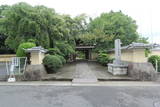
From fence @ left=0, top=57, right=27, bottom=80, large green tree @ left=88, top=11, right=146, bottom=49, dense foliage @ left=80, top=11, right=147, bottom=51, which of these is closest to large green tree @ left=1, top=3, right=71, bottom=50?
fence @ left=0, top=57, right=27, bottom=80

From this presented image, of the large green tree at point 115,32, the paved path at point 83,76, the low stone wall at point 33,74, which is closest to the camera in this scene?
the paved path at point 83,76

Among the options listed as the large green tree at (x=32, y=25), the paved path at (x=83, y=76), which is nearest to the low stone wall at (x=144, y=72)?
the paved path at (x=83, y=76)

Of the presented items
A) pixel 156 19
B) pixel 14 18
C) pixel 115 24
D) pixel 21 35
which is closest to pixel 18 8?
pixel 14 18

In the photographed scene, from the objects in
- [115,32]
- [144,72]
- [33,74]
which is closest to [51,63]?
[33,74]

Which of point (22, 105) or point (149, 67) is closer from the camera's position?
point (22, 105)

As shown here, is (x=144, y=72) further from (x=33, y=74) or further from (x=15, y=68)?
(x=15, y=68)

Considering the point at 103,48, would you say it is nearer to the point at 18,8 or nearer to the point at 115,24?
the point at 115,24

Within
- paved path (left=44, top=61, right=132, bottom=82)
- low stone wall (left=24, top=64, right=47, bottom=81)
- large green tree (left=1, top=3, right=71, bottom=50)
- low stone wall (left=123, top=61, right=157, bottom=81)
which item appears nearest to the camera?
low stone wall (left=123, top=61, right=157, bottom=81)

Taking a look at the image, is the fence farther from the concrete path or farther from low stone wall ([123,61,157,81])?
low stone wall ([123,61,157,81])

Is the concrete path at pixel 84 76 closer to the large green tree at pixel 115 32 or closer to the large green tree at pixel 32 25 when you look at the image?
the large green tree at pixel 32 25

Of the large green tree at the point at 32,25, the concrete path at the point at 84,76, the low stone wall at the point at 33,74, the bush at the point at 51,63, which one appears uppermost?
the large green tree at the point at 32,25

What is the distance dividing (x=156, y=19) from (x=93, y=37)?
1938cm

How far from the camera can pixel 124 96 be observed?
5062mm

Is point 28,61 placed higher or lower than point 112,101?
higher
